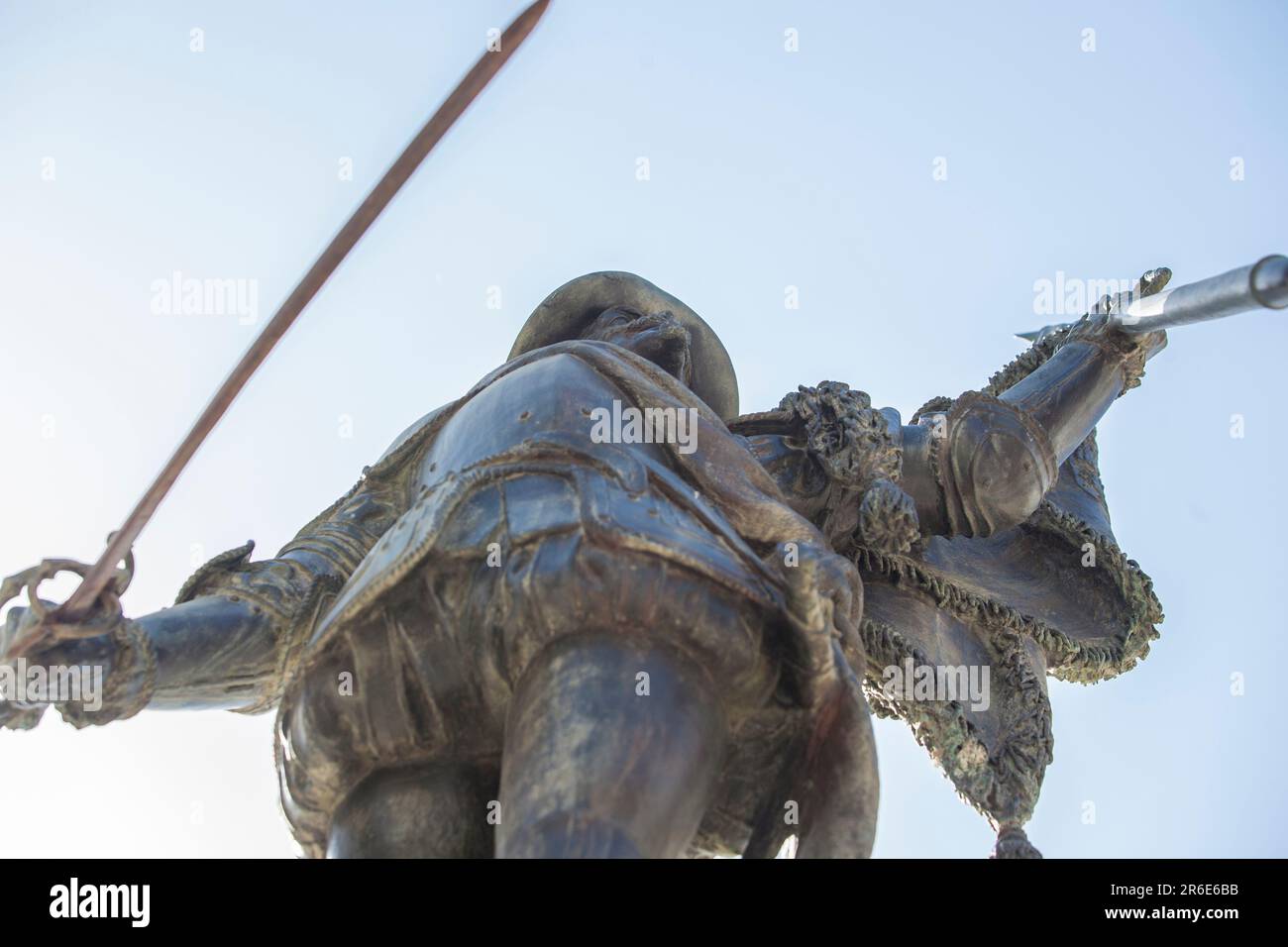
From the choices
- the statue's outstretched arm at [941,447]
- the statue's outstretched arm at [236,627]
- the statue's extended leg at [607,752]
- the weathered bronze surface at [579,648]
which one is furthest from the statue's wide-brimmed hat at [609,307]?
the statue's extended leg at [607,752]

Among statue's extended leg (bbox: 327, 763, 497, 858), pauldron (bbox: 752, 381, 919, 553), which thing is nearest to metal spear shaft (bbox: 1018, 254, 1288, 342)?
pauldron (bbox: 752, 381, 919, 553)

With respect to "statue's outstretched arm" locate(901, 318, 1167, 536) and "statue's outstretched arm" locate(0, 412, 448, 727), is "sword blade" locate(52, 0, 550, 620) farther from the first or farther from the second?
"statue's outstretched arm" locate(901, 318, 1167, 536)

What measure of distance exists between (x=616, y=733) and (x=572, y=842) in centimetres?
49

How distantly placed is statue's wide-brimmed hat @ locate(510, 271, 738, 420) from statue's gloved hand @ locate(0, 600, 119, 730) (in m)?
3.95

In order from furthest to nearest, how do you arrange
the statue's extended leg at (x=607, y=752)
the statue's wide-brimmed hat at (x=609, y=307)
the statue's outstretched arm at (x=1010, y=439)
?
the statue's wide-brimmed hat at (x=609, y=307)
the statue's outstretched arm at (x=1010, y=439)
the statue's extended leg at (x=607, y=752)

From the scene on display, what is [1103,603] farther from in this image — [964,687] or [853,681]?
[853,681]

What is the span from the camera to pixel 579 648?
6594 millimetres

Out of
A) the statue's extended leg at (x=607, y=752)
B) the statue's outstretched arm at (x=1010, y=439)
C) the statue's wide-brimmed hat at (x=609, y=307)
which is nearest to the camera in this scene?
the statue's extended leg at (x=607, y=752)

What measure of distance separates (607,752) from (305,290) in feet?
8.09

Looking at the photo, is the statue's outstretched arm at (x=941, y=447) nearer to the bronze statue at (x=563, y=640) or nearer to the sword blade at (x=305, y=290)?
the bronze statue at (x=563, y=640)

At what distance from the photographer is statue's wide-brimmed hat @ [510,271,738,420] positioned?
1033 cm

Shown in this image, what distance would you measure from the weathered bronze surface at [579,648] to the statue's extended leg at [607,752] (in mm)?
10

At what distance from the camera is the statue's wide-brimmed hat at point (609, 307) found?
33.9 ft

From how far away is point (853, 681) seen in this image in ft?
22.9
